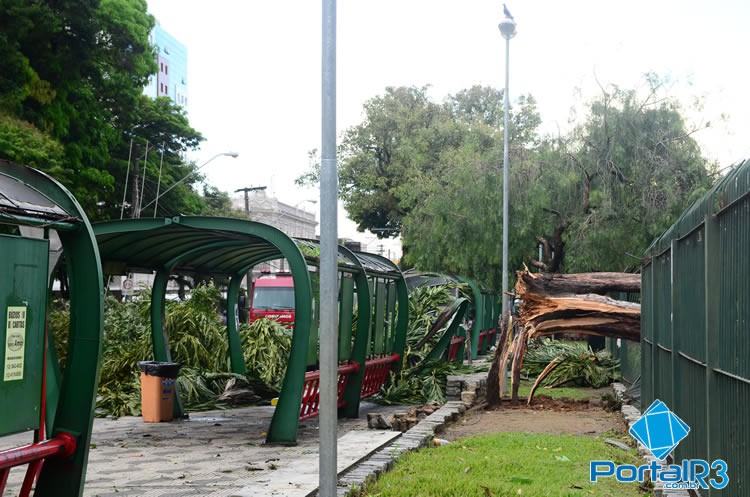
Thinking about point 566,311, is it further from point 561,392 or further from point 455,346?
point 455,346

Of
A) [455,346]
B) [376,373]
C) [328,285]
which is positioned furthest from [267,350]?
[328,285]

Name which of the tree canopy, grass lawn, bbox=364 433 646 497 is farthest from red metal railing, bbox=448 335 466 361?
grass lawn, bbox=364 433 646 497

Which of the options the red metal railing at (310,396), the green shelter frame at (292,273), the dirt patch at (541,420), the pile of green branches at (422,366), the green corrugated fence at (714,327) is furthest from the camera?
the pile of green branches at (422,366)

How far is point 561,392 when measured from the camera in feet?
56.3

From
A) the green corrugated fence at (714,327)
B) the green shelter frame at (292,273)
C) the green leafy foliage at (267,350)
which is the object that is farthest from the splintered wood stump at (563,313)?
the green corrugated fence at (714,327)

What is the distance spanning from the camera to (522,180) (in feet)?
91.2

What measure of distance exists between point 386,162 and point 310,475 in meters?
46.3

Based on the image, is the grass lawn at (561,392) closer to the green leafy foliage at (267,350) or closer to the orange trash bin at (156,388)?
the green leafy foliage at (267,350)

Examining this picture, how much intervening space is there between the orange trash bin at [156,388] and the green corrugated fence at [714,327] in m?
6.94

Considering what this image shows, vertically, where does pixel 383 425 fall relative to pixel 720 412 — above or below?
below

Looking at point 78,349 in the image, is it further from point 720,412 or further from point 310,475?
point 720,412

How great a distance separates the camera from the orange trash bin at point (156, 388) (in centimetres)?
1297

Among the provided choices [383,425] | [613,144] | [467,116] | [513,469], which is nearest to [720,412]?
[513,469]

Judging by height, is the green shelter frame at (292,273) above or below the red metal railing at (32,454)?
above
